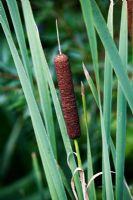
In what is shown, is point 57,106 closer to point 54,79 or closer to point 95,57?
point 95,57

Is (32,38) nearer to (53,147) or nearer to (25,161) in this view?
(53,147)

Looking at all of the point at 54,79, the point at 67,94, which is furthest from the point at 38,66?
the point at 54,79

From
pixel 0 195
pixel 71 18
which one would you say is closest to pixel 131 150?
pixel 0 195

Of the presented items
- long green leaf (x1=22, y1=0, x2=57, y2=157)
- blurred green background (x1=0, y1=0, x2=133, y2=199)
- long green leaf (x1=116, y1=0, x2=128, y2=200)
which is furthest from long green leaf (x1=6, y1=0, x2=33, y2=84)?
blurred green background (x1=0, y1=0, x2=133, y2=199)

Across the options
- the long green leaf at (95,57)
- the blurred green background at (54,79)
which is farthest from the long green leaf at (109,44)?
the blurred green background at (54,79)

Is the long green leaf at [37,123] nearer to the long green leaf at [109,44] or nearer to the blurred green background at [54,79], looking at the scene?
the long green leaf at [109,44]

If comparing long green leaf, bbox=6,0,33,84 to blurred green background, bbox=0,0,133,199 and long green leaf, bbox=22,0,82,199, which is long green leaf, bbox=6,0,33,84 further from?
blurred green background, bbox=0,0,133,199
